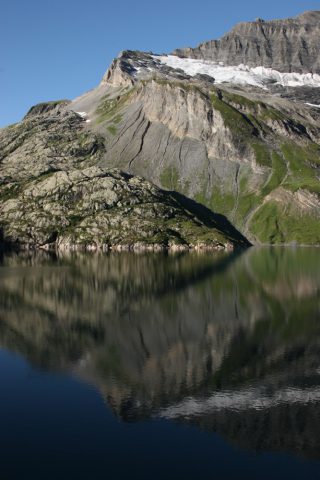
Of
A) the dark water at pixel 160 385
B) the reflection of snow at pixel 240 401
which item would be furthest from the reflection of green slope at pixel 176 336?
the reflection of snow at pixel 240 401

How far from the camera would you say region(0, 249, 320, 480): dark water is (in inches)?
1948

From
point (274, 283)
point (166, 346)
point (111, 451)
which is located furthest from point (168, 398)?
point (274, 283)

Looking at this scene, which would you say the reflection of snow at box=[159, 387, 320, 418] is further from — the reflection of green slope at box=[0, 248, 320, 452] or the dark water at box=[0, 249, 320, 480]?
the reflection of green slope at box=[0, 248, 320, 452]

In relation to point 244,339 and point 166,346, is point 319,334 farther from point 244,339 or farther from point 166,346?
point 166,346

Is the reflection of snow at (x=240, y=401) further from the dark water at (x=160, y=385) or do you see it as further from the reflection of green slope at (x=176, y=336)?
the reflection of green slope at (x=176, y=336)

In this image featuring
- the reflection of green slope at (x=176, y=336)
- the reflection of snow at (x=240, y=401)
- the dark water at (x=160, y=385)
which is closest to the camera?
the dark water at (x=160, y=385)

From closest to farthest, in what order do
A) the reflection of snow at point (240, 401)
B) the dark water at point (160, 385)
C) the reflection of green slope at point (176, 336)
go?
the dark water at point (160, 385)
the reflection of snow at point (240, 401)
the reflection of green slope at point (176, 336)

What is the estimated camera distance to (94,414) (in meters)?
59.8

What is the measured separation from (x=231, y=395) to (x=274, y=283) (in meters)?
97.0

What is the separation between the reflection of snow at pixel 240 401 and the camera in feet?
200

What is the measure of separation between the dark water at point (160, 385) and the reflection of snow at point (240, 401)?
236mm

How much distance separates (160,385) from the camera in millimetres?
69438

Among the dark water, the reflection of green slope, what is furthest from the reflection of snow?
the reflection of green slope

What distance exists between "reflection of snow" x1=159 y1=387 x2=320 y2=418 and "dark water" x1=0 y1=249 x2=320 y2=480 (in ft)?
0.77
